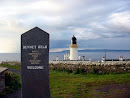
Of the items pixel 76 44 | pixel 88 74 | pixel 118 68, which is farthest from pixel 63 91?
pixel 76 44

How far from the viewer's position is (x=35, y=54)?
319 inches

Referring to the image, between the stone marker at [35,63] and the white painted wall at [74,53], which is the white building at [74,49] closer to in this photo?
the white painted wall at [74,53]

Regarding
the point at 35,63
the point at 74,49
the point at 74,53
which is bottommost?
the point at 35,63

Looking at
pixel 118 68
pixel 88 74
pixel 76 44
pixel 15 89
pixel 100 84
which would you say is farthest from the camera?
pixel 76 44

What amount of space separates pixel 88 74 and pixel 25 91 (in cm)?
875

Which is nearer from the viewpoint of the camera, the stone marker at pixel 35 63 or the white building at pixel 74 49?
the stone marker at pixel 35 63

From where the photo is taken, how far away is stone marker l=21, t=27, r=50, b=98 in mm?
8055

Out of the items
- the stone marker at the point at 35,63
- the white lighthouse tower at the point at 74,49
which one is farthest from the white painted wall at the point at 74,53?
the stone marker at the point at 35,63

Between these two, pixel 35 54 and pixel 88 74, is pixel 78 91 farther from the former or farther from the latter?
pixel 88 74

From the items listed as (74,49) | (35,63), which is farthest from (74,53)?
(35,63)

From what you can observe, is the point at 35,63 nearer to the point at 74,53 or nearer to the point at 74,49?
the point at 74,49

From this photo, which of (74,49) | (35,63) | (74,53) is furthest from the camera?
(74,53)

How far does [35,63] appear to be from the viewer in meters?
8.08

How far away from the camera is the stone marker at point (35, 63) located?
8055mm
